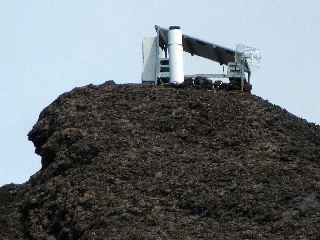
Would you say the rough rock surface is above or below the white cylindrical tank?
below

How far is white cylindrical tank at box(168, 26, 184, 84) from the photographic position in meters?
68.1

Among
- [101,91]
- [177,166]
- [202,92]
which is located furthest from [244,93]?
[177,166]

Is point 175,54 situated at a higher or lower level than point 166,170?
higher

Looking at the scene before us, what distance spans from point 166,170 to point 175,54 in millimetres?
17279

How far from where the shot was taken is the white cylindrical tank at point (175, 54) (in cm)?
6806

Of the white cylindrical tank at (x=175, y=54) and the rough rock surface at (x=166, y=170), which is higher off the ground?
the white cylindrical tank at (x=175, y=54)

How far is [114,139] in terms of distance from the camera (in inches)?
2216

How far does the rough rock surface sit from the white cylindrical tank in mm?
4856

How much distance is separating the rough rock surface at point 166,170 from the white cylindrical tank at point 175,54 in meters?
4.86

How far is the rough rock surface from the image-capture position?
159ft

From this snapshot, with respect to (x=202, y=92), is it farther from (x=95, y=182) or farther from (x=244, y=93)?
(x=95, y=182)

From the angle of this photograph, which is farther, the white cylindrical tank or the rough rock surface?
the white cylindrical tank

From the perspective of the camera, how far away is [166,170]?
5312 centimetres

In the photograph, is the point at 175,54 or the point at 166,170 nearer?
the point at 166,170
